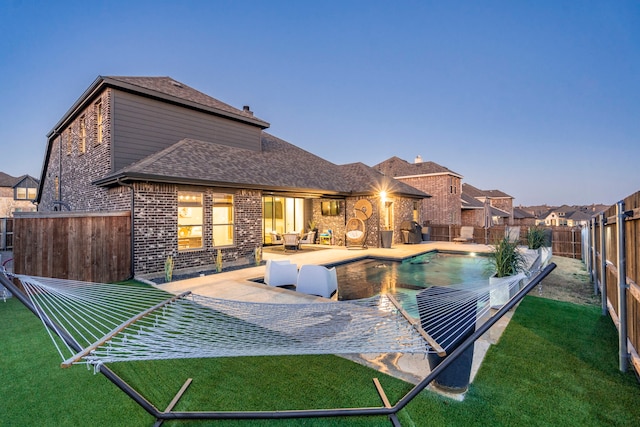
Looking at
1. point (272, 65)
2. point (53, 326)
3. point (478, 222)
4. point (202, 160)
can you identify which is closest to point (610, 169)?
point (478, 222)

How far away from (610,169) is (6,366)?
131ft

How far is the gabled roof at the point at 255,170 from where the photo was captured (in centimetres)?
816

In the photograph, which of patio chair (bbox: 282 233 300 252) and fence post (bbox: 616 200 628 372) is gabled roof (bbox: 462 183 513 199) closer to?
patio chair (bbox: 282 233 300 252)

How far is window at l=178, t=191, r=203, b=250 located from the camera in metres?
8.63

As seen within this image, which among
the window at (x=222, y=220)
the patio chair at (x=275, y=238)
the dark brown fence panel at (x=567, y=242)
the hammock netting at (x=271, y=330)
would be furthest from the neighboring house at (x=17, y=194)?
the dark brown fence panel at (x=567, y=242)

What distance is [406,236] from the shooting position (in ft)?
48.9

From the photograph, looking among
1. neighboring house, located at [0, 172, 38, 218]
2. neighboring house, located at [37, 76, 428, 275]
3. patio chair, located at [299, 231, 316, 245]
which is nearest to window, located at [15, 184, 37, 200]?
neighboring house, located at [0, 172, 38, 218]

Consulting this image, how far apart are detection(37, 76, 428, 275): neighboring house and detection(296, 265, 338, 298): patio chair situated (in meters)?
4.33

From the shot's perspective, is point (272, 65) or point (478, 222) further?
point (478, 222)

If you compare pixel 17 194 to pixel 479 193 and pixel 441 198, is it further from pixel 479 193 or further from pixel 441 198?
pixel 479 193

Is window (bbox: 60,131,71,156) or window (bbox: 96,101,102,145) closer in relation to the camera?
window (bbox: 96,101,102,145)

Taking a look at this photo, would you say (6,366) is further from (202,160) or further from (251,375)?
(202,160)

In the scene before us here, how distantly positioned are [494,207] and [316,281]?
1343 inches

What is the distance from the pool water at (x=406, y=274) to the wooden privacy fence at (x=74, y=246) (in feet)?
18.5
